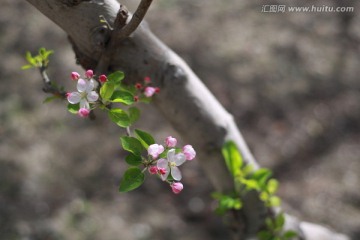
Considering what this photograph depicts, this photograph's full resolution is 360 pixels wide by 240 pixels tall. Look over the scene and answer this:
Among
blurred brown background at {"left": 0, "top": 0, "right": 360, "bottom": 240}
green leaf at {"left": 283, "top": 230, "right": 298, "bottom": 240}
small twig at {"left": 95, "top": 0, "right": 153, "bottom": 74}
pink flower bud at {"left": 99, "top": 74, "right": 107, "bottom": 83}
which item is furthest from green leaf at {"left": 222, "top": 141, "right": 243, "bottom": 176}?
blurred brown background at {"left": 0, "top": 0, "right": 360, "bottom": 240}

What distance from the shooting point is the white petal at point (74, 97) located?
0.73 m

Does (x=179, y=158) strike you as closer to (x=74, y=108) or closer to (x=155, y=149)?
(x=155, y=149)

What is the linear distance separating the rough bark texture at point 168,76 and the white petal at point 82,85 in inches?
8.6

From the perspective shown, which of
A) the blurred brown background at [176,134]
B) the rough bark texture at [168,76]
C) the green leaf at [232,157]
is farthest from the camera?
the blurred brown background at [176,134]

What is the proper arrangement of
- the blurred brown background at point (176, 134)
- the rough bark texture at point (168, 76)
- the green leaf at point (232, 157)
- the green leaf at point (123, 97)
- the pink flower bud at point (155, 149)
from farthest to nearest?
the blurred brown background at point (176, 134) → the green leaf at point (232, 157) → the rough bark texture at point (168, 76) → the green leaf at point (123, 97) → the pink flower bud at point (155, 149)

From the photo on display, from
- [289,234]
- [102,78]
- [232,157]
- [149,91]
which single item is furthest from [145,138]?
[289,234]

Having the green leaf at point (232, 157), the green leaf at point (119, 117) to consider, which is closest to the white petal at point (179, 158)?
the green leaf at point (119, 117)

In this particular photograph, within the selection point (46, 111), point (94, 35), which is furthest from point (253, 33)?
point (94, 35)

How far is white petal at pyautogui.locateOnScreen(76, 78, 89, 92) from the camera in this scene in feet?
2.35

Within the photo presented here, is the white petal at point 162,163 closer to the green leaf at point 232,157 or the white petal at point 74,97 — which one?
the white petal at point 74,97

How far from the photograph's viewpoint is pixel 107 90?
0.76m

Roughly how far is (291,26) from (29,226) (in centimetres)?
228

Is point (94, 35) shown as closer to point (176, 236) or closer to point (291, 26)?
point (176, 236)

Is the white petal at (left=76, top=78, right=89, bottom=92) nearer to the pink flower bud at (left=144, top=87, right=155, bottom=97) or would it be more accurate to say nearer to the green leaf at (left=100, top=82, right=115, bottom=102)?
the green leaf at (left=100, top=82, right=115, bottom=102)
